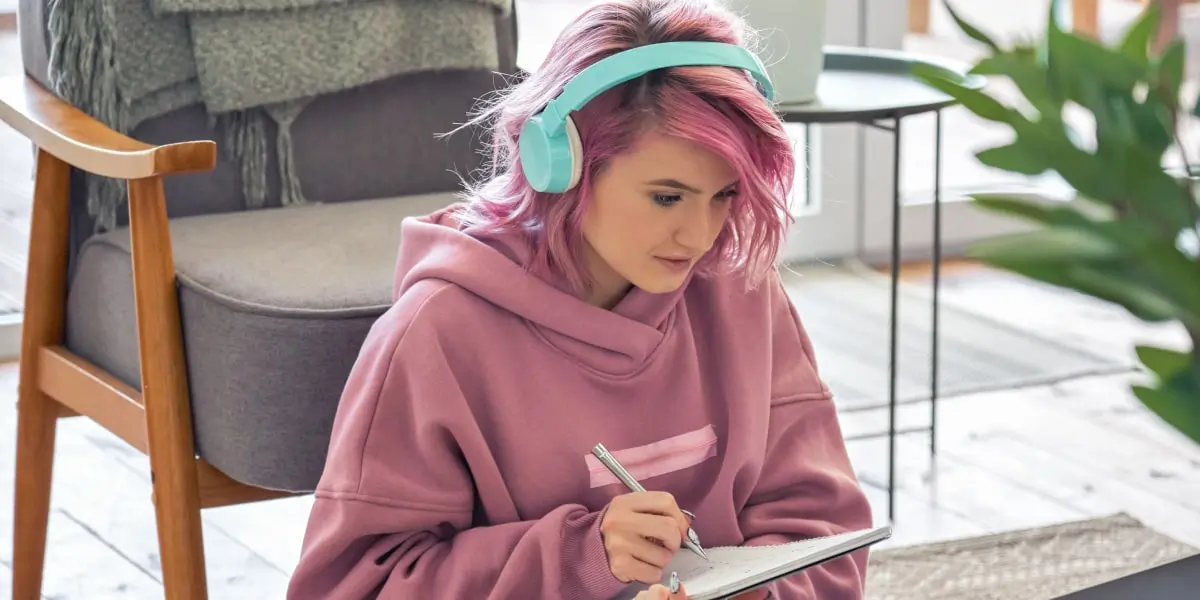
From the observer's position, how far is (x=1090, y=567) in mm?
1792

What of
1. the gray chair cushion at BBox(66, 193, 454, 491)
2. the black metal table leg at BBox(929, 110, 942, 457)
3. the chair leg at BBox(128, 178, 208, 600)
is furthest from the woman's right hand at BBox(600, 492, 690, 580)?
the black metal table leg at BBox(929, 110, 942, 457)

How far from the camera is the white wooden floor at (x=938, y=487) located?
1.79m

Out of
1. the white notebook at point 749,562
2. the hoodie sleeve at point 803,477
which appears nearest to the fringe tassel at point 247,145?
the hoodie sleeve at point 803,477

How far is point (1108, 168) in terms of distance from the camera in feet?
1.38

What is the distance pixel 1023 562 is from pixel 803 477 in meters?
0.73

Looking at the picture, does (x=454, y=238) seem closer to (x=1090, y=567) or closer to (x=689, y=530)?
(x=689, y=530)

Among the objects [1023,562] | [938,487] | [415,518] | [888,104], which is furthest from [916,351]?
[415,518]

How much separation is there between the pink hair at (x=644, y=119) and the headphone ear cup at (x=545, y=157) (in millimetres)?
27

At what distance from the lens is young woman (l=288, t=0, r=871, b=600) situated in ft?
3.36

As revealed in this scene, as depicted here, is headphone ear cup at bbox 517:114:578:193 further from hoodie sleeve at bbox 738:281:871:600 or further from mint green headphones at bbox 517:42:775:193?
hoodie sleeve at bbox 738:281:871:600

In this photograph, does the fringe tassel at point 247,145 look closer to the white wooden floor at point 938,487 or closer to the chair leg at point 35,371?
the chair leg at point 35,371

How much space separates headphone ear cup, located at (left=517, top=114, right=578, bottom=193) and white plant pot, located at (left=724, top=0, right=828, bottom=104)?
2.40ft

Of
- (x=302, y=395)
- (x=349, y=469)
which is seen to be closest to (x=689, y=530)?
(x=349, y=469)

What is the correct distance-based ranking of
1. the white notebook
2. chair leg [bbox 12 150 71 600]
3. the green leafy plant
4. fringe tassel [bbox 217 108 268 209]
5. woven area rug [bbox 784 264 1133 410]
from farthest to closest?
woven area rug [bbox 784 264 1133 410]
fringe tassel [bbox 217 108 268 209]
chair leg [bbox 12 150 71 600]
the white notebook
the green leafy plant
